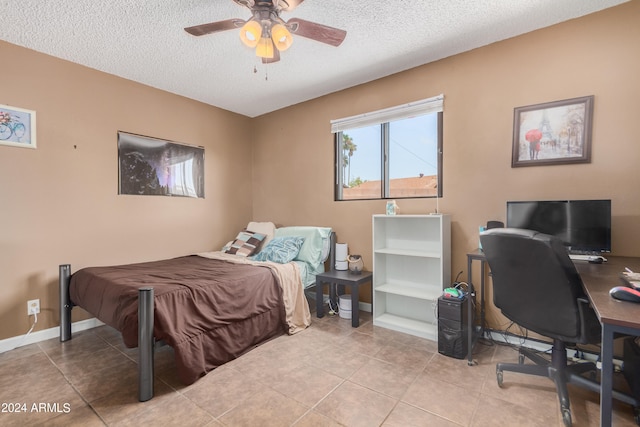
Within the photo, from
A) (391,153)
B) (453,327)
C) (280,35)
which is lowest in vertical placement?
(453,327)

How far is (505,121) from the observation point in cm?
253

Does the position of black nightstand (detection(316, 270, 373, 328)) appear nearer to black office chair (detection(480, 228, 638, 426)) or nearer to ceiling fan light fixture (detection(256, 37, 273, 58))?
black office chair (detection(480, 228, 638, 426))

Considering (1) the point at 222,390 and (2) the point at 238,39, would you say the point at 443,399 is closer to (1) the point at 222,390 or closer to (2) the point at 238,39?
(1) the point at 222,390

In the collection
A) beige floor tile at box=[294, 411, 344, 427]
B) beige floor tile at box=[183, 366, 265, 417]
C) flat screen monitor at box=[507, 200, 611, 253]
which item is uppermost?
flat screen monitor at box=[507, 200, 611, 253]

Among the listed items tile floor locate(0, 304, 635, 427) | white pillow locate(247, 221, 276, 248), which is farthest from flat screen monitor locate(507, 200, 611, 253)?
white pillow locate(247, 221, 276, 248)

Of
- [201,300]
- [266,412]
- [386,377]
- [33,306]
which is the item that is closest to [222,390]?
[266,412]

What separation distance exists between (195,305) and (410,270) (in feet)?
6.86

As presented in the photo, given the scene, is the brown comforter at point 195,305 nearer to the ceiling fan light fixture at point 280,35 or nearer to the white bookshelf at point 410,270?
the white bookshelf at point 410,270

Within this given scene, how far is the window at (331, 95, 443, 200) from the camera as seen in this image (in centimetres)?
297

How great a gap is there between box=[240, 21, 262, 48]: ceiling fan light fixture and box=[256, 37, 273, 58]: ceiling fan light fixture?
94 mm

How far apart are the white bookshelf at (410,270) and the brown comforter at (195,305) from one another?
1.06 metres

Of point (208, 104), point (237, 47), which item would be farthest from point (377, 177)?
point (208, 104)

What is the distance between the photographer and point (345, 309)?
317cm

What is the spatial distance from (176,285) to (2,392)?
121 cm
